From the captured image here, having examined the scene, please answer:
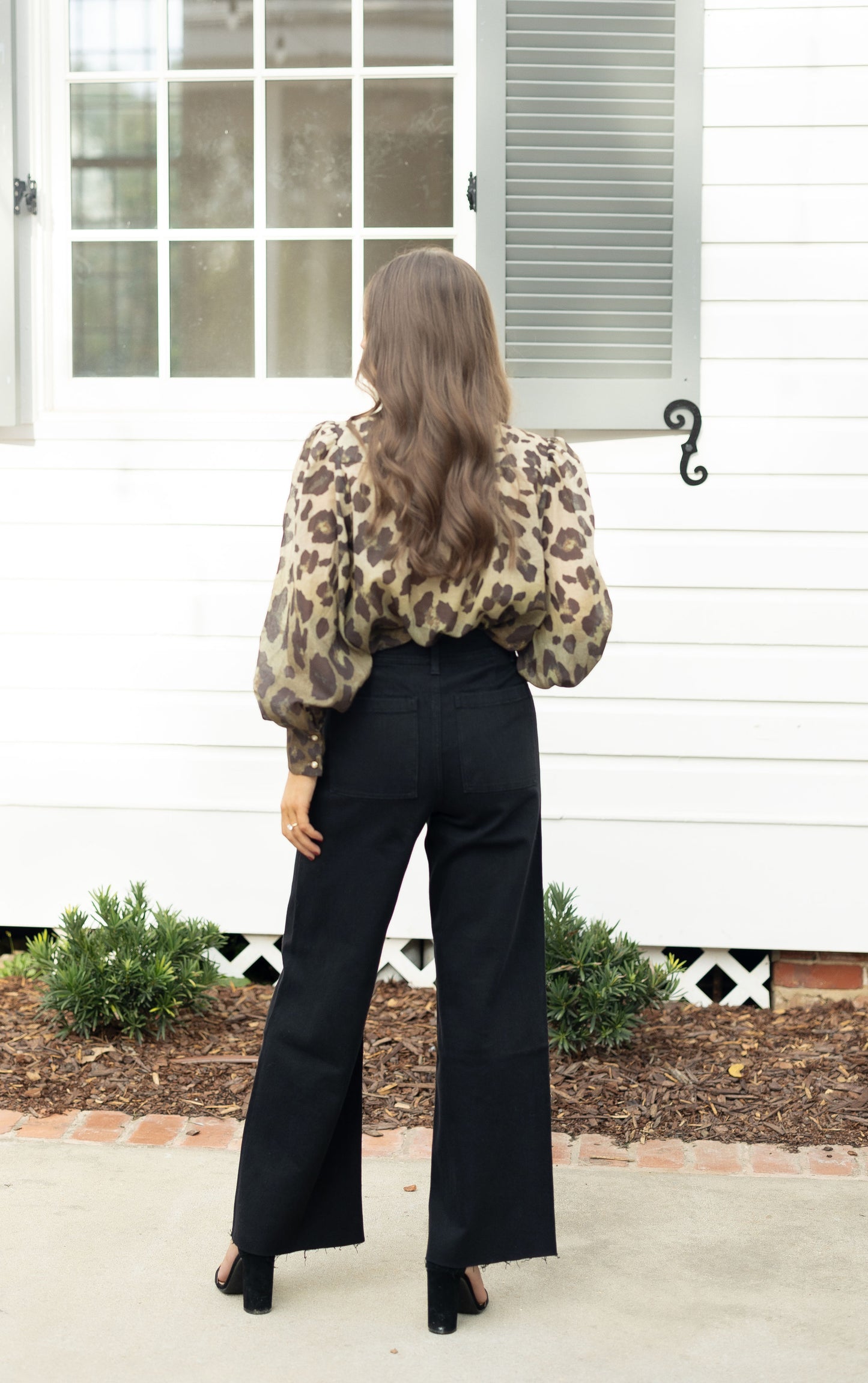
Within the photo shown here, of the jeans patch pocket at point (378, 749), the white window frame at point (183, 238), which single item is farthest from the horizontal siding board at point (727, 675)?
the jeans patch pocket at point (378, 749)

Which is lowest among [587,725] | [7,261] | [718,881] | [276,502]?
[718,881]

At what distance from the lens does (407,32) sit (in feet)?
13.5

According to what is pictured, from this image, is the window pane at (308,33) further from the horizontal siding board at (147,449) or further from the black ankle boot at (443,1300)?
the black ankle boot at (443,1300)

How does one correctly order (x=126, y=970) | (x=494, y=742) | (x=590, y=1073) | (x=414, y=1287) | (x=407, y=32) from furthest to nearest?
(x=407, y=32)
(x=126, y=970)
(x=590, y=1073)
(x=414, y=1287)
(x=494, y=742)

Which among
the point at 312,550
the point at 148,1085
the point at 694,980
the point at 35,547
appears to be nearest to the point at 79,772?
the point at 35,547

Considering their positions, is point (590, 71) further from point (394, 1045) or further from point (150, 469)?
point (394, 1045)

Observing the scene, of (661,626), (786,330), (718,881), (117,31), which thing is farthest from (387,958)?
(117,31)

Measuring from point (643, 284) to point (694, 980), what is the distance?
202cm

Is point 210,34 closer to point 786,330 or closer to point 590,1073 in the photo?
point 786,330

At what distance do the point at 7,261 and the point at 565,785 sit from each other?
7.24 feet

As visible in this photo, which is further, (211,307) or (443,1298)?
(211,307)

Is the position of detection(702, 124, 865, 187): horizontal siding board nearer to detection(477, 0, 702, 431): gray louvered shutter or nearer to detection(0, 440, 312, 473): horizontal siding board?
detection(477, 0, 702, 431): gray louvered shutter

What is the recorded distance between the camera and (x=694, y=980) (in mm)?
4242

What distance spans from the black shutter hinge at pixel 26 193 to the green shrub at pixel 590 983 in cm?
247
